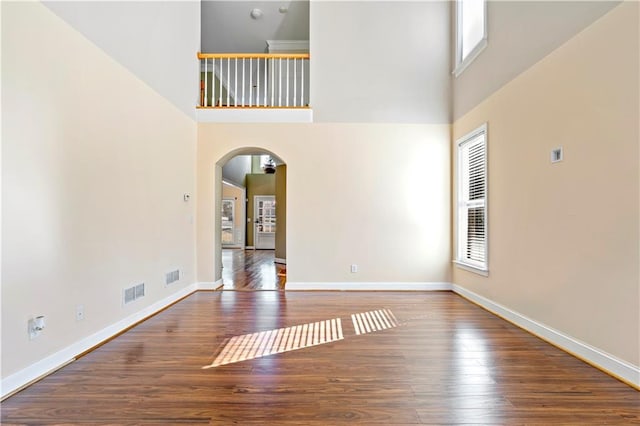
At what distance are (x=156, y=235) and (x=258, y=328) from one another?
1665 millimetres

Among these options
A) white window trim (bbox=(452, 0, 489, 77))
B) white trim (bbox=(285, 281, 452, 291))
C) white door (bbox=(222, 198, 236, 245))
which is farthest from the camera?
white door (bbox=(222, 198, 236, 245))

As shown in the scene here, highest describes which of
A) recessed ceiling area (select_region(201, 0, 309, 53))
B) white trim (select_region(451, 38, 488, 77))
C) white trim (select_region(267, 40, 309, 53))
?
recessed ceiling area (select_region(201, 0, 309, 53))

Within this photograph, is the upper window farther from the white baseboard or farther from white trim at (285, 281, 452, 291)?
the white baseboard

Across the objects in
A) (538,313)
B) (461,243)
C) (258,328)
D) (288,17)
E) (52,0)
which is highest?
(288,17)

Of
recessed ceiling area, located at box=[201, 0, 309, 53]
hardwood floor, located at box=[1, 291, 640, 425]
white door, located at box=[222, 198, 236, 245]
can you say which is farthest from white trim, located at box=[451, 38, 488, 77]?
white door, located at box=[222, 198, 236, 245]

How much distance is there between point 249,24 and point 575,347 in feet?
23.1

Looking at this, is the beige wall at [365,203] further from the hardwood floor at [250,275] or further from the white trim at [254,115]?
the hardwood floor at [250,275]

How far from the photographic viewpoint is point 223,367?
2.40 m

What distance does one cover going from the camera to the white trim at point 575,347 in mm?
2168

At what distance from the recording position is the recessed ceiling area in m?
5.98

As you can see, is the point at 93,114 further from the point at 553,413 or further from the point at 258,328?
the point at 553,413

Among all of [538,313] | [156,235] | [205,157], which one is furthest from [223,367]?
[205,157]

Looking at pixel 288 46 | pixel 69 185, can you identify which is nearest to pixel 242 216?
pixel 288 46

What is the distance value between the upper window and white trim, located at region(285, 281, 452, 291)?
314cm
